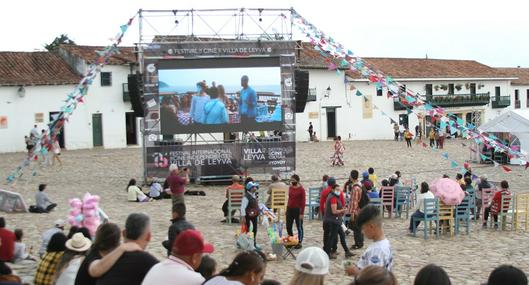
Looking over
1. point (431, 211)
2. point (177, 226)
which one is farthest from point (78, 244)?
point (431, 211)

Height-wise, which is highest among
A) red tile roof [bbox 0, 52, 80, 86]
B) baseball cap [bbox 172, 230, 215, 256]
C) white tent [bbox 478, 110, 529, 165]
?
red tile roof [bbox 0, 52, 80, 86]

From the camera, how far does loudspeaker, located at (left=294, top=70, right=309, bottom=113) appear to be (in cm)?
2170

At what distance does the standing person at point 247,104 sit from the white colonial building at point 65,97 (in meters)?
18.0

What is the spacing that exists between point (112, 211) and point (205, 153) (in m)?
6.12

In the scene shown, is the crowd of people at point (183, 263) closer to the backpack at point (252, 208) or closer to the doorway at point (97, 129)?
the backpack at point (252, 208)

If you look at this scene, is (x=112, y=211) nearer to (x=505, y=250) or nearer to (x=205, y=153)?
(x=205, y=153)

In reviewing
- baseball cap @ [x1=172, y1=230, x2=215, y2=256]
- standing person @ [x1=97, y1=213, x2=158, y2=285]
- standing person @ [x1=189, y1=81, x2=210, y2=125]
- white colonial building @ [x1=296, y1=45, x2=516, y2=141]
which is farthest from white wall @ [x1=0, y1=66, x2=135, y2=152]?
baseball cap @ [x1=172, y1=230, x2=215, y2=256]

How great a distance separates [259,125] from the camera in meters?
21.8

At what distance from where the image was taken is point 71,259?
20.3 feet

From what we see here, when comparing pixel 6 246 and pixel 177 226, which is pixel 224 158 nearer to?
pixel 6 246

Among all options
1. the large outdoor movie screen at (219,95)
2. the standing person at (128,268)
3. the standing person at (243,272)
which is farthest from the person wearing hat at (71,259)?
the large outdoor movie screen at (219,95)

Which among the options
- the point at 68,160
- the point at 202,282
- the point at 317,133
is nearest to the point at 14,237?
the point at 202,282

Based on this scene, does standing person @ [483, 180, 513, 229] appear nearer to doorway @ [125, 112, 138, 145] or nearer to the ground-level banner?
the ground-level banner

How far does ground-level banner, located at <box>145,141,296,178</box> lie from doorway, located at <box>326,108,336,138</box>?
77.1 ft
